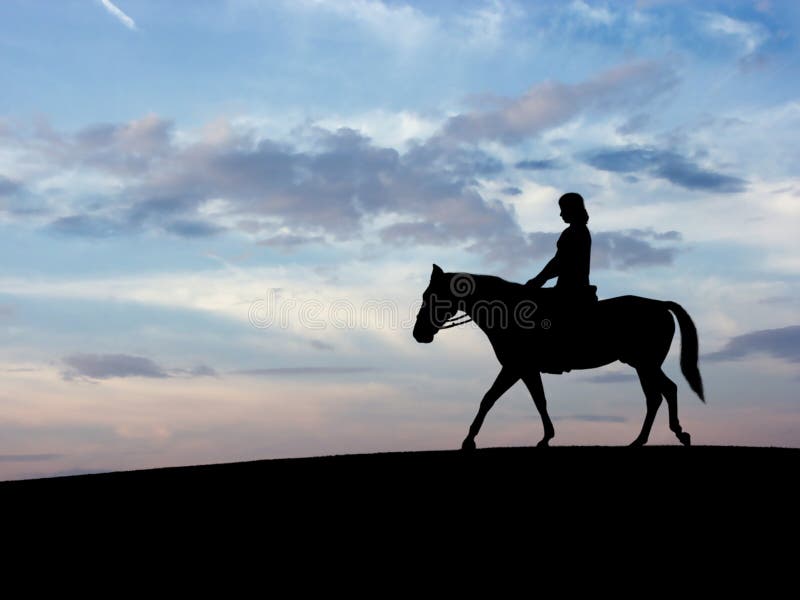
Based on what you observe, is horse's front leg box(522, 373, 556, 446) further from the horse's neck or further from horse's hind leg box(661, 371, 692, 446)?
horse's hind leg box(661, 371, 692, 446)

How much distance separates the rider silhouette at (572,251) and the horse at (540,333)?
0.87 ft

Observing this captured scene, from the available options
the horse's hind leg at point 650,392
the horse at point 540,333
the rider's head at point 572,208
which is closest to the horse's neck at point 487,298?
the horse at point 540,333

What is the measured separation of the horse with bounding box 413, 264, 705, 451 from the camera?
13812 millimetres

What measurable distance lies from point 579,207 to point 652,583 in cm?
693

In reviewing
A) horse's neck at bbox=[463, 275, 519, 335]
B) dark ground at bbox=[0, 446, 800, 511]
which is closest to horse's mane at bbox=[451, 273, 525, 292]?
horse's neck at bbox=[463, 275, 519, 335]

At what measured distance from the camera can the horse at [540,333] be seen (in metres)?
13.8

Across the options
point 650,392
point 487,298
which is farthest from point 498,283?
point 650,392

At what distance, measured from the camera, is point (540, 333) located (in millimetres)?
13922

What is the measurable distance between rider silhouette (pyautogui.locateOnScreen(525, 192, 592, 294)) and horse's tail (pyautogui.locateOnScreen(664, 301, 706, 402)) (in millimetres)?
1940

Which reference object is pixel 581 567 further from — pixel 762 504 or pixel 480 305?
pixel 480 305

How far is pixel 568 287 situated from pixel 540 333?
0.78m

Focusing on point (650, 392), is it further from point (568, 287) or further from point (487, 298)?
point (487, 298)

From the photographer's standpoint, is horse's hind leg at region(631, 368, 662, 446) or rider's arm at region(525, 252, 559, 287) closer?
rider's arm at region(525, 252, 559, 287)

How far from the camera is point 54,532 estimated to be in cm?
1115
